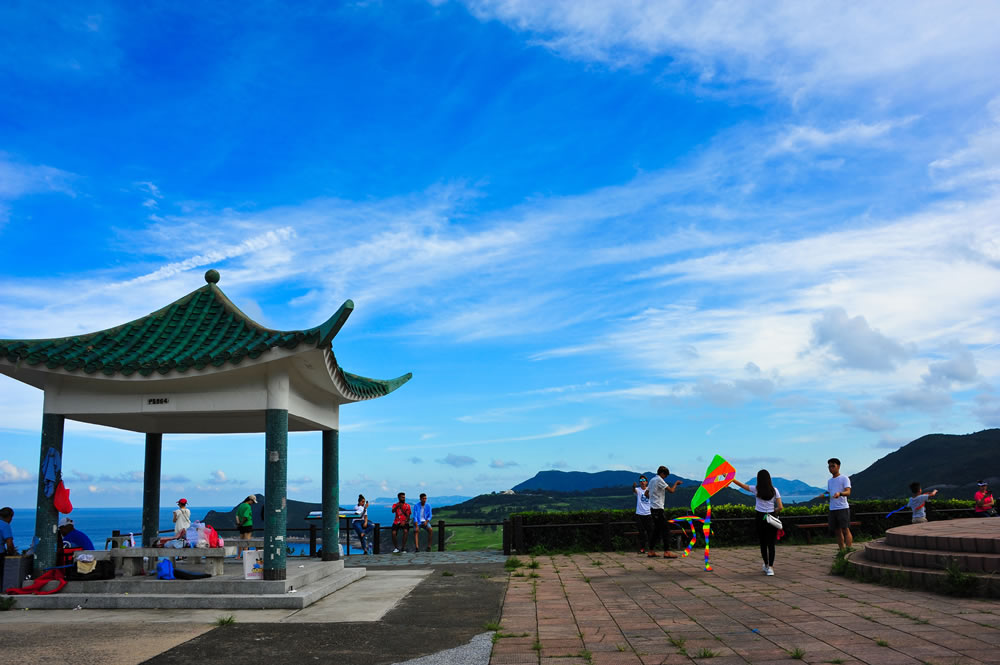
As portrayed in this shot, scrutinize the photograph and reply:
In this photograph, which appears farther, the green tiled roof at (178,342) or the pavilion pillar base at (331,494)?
the pavilion pillar base at (331,494)

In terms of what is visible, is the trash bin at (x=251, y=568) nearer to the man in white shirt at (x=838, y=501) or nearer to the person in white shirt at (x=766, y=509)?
the person in white shirt at (x=766, y=509)

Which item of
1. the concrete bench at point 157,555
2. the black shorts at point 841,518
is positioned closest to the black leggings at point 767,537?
the black shorts at point 841,518

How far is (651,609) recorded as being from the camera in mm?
8797

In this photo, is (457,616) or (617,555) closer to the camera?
(457,616)

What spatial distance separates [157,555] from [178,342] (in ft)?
10.7

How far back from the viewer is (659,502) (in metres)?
14.2

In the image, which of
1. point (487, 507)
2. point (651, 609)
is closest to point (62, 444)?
point (651, 609)

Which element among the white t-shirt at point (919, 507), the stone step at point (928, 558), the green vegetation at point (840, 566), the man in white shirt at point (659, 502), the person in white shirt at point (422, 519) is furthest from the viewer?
the person in white shirt at point (422, 519)

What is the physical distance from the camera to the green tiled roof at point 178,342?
10.4 meters

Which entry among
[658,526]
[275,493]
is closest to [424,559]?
[658,526]

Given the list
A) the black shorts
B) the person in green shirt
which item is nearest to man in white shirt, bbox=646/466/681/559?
the black shorts

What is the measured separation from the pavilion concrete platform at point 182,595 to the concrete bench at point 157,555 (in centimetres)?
28

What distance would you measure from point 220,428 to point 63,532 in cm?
351

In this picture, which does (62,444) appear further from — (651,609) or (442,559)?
(651,609)
